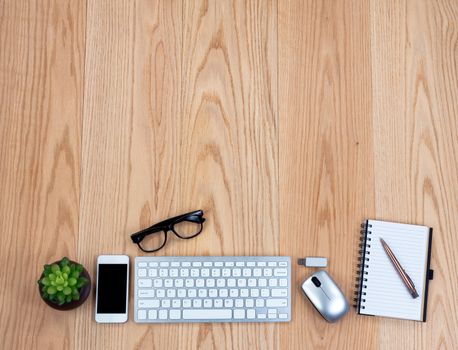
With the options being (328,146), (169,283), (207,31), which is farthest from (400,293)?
(207,31)

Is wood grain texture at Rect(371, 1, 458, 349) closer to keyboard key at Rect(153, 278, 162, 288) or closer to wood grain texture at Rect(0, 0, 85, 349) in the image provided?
keyboard key at Rect(153, 278, 162, 288)

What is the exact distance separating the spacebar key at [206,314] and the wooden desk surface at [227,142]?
22 millimetres

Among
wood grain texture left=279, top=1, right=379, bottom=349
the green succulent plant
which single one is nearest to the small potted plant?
the green succulent plant

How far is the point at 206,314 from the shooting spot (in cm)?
103

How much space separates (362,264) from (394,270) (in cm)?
7

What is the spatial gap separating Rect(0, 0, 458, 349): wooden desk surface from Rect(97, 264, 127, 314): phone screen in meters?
0.03

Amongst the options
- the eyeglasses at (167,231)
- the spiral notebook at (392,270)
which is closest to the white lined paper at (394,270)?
the spiral notebook at (392,270)

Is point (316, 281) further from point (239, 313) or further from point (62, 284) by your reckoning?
point (62, 284)

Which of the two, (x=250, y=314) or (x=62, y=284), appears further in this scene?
(x=250, y=314)

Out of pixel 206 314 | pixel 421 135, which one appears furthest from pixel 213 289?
pixel 421 135

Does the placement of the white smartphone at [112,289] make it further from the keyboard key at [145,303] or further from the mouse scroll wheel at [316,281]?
the mouse scroll wheel at [316,281]

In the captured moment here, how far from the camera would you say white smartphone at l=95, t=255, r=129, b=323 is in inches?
40.1

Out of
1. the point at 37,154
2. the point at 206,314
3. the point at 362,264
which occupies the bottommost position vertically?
the point at 206,314

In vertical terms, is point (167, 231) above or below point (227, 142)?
below
